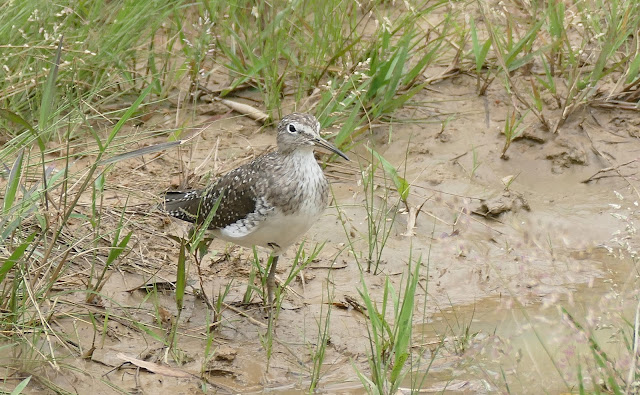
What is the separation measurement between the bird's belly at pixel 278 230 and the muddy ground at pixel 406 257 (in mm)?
452

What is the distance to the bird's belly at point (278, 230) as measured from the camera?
5.66 meters

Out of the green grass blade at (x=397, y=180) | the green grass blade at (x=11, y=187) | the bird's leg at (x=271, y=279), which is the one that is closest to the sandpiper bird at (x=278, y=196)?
the bird's leg at (x=271, y=279)

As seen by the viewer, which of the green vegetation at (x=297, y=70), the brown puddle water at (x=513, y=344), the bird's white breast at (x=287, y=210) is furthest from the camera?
the green vegetation at (x=297, y=70)

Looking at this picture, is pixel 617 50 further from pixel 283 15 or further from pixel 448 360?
pixel 448 360

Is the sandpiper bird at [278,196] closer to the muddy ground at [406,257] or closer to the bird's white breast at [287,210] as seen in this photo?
the bird's white breast at [287,210]

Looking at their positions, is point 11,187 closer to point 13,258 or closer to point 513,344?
point 13,258

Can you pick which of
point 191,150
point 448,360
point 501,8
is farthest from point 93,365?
point 501,8

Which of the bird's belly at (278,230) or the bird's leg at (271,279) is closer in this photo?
the bird's belly at (278,230)

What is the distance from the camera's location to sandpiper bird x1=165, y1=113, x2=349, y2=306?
18.6 feet

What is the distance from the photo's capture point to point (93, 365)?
5117mm

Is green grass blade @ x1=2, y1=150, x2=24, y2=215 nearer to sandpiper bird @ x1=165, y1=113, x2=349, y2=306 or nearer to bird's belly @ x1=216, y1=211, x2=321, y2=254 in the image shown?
sandpiper bird @ x1=165, y1=113, x2=349, y2=306

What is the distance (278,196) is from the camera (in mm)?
5664

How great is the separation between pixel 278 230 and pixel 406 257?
1.27 meters

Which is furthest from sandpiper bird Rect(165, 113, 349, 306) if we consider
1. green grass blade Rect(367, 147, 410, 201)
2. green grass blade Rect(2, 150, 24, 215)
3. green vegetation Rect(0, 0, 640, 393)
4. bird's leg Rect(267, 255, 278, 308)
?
green grass blade Rect(2, 150, 24, 215)
